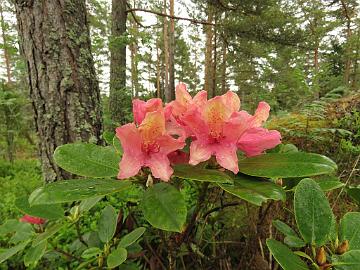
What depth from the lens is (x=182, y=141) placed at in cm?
A: 55

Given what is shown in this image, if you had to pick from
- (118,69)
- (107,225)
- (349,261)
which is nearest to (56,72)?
(107,225)

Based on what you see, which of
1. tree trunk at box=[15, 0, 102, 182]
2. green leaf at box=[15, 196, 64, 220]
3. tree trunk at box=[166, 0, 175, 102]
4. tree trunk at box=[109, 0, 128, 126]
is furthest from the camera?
tree trunk at box=[166, 0, 175, 102]

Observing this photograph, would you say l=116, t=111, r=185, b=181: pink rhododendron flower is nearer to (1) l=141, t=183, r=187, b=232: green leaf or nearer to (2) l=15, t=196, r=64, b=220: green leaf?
(1) l=141, t=183, r=187, b=232: green leaf

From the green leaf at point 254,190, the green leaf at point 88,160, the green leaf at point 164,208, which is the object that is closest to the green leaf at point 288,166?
the green leaf at point 254,190

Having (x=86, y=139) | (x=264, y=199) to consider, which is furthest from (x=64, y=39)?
(x=264, y=199)

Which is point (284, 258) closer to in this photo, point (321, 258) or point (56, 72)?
point (321, 258)

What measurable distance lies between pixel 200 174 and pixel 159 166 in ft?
0.24

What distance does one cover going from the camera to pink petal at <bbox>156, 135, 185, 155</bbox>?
0.55 m

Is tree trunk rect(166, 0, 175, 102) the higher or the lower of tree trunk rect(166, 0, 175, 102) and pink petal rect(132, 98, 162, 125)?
the higher

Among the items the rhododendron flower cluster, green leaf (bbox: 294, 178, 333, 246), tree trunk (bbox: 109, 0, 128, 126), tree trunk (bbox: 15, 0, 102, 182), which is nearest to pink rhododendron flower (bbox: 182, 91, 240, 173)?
the rhododendron flower cluster

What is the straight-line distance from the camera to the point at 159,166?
538 millimetres

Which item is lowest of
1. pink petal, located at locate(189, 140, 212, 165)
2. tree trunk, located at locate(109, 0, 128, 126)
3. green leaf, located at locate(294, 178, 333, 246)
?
green leaf, located at locate(294, 178, 333, 246)

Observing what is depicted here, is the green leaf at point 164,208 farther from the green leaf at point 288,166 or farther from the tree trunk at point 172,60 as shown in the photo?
the tree trunk at point 172,60

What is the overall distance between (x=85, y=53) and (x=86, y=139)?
22.2 inches
